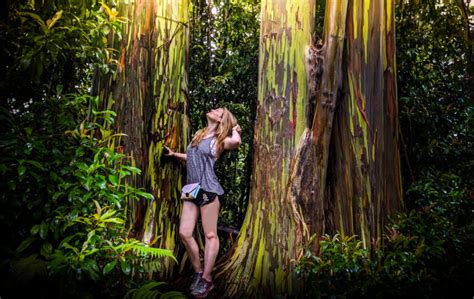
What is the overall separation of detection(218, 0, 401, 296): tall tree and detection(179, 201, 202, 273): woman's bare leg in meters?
0.30

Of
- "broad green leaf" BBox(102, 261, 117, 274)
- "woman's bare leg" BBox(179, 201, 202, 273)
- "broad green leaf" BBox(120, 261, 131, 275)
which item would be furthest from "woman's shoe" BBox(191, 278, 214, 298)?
"broad green leaf" BBox(102, 261, 117, 274)

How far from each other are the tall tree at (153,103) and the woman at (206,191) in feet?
0.81

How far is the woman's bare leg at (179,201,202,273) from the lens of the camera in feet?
12.1

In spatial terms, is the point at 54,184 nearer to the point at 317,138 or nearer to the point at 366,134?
the point at 317,138

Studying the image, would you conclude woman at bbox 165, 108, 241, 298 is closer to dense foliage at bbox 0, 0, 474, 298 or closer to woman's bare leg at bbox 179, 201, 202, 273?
woman's bare leg at bbox 179, 201, 202, 273

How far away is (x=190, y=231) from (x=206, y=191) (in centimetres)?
42

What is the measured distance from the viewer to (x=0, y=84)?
118 inches

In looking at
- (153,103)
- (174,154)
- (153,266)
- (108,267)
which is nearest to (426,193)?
(174,154)

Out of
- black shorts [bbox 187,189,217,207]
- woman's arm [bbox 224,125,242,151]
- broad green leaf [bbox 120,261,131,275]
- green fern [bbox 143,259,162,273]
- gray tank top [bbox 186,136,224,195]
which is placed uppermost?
woman's arm [bbox 224,125,242,151]

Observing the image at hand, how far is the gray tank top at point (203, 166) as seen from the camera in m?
→ 3.74

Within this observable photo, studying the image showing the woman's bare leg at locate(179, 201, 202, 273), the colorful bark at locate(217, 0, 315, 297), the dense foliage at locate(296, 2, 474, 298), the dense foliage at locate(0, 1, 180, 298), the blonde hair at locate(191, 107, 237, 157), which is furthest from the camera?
the blonde hair at locate(191, 107, 237, 157)

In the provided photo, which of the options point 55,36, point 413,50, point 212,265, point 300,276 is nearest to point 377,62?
point 413,50

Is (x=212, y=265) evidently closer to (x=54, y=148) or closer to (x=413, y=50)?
(x=54, y=148)

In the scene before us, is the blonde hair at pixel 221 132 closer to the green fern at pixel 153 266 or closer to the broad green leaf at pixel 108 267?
the green fern at pixel 153 266
